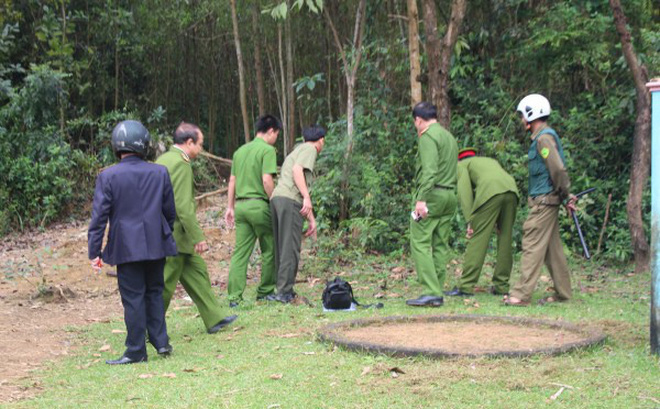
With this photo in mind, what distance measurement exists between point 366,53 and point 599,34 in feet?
13.1

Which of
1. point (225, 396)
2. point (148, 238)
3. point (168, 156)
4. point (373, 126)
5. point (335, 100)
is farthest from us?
point (335, 100)

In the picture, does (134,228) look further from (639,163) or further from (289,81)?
(289,81)

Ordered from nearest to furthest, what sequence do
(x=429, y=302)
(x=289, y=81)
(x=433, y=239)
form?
(x=429, y=302)
(x=433, y=239)
(x=289, y=81)

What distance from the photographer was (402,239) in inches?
494

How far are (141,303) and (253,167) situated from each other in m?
2.84

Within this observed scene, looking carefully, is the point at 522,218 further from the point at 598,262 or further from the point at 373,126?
the point at 373,126

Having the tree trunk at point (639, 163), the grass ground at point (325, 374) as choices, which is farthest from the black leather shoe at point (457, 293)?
the tree trunk at point (639, 163)

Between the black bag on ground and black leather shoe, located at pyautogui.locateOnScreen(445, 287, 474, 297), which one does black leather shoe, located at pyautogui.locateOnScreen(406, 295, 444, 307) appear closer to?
the black bag on ground

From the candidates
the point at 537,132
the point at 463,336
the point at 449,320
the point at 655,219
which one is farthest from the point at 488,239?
the point at 655,219

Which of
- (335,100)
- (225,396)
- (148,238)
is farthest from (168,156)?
(335,100)

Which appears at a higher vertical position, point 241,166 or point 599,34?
point 599,34

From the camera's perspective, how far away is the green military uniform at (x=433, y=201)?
820cm

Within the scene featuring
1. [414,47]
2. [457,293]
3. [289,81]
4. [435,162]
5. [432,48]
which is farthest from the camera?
[289,81]

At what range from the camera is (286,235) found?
8.82 m
